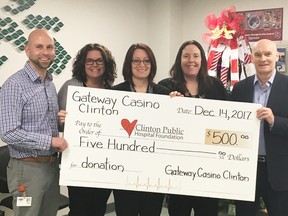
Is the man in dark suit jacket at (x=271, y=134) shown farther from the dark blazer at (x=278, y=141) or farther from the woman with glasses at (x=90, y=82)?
the woman with glasses at (x=90, y=82)

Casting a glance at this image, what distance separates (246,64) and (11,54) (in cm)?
229

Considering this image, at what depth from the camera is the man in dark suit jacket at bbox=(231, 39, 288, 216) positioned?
7.00 feet

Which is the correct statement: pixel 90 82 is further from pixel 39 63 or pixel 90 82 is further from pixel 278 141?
pixel 278 141

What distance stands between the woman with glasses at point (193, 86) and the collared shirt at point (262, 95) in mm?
239

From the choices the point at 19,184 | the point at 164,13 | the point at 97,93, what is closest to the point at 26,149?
the point at 19,184

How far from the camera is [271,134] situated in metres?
2.17

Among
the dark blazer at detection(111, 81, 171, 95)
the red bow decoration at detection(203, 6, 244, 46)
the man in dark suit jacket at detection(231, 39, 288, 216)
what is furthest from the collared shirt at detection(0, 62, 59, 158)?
the red bow decoration at detection(203, 6, 244, 46)

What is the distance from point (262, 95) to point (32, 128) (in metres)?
1.50

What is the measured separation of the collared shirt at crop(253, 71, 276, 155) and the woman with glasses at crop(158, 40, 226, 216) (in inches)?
9.4

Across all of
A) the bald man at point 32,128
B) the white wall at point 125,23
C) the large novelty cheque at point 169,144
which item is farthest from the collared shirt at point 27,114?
the white wall at point 125,23

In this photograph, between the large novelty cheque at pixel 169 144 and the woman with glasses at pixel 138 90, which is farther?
the woman with glasses at pixel 138 90

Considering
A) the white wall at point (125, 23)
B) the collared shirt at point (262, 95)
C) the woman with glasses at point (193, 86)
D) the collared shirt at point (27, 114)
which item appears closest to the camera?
A: the collared shirt at point (27, 114)

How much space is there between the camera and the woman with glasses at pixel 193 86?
91.4 inches

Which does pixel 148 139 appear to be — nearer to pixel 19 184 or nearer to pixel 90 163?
pixel 90 163
